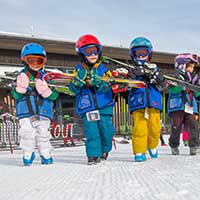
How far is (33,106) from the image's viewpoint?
4391 mm

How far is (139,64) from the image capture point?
4.43 m

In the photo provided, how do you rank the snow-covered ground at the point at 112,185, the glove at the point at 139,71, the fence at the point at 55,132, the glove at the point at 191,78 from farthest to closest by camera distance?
1. the fence at the point at 55,132
2. the glove at the point at 191,78
3. the glove at the point at 139,71
4. the snow-covered ground at the point at 112,185

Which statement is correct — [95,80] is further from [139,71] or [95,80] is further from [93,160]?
[93,160]

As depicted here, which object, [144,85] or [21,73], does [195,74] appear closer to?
[144,85]

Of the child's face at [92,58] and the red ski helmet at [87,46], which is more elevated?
the red ski helmet at [87,46]

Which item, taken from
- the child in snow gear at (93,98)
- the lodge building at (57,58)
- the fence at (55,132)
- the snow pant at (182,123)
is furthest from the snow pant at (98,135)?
the lodge building at (57,58)

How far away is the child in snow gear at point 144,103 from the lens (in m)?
4.18

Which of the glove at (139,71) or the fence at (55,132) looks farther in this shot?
the fence at (55,132)

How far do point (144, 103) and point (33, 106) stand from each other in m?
1.44

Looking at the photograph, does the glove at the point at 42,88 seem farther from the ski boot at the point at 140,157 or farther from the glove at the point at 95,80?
the ski boot at the point at 140,157

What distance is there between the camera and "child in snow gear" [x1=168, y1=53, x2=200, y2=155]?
4.86 metres

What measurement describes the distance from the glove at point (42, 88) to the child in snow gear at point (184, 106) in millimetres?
1770

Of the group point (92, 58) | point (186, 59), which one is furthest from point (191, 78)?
point (92, 58)

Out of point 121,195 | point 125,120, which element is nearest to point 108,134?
point 121,195
